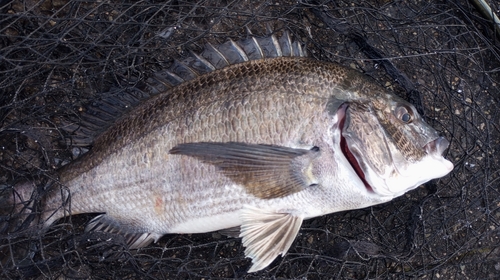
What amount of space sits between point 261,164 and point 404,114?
2.39 ft

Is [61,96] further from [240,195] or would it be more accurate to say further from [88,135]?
[240,195]

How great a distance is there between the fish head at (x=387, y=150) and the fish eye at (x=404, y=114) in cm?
1

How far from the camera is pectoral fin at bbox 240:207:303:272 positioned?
2.40 metres

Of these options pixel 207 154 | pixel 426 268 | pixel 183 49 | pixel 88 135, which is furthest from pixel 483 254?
pixel 88 135

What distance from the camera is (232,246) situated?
2818mm

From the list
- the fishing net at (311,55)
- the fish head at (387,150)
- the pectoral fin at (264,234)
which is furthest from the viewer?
the fishing net at (311,55)

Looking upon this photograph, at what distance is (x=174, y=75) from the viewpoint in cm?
260

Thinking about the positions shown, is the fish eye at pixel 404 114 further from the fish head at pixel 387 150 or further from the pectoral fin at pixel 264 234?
the pectoral fin at pixel 264 234

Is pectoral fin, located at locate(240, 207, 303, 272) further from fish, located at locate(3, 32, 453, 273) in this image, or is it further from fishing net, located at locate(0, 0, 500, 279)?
fishing net, located at locate(0, 0, 500, 279)

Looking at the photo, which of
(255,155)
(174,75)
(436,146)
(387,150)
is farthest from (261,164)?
(436,146)

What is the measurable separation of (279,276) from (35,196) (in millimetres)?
1339

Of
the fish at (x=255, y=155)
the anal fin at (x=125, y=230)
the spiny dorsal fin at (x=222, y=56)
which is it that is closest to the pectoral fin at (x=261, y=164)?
the fish at (x=255, y=155)

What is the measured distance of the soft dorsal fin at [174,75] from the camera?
2592 mm

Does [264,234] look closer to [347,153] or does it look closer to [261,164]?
[261,164]
